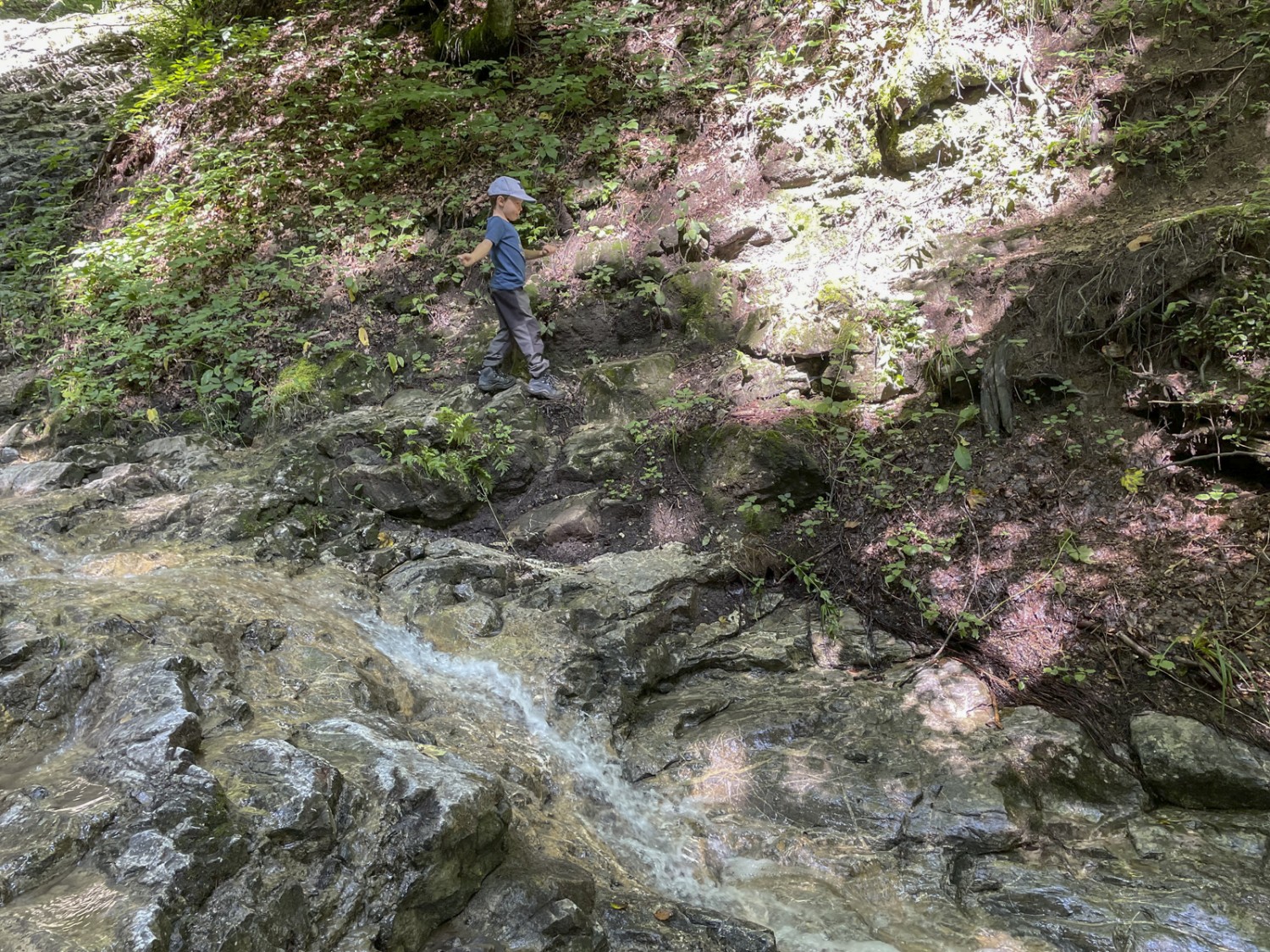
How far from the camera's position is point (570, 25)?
8.85m

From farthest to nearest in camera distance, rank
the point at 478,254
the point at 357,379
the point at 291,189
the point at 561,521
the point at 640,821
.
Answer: the point at 291,189 < the point at 357,379 < the point at 478,254 < the point at 561,521 < the point at 640,821

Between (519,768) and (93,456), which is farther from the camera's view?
(93,456)

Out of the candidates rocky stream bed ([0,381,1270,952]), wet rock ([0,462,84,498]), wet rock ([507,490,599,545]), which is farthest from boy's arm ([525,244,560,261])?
wet rock ([0,462,84,498])

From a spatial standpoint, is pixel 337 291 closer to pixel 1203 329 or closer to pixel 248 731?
pixel 248 731

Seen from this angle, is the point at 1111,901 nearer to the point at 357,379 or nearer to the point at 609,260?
the point at 609,260

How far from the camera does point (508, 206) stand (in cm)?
632

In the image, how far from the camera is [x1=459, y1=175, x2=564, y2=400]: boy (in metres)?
6.27

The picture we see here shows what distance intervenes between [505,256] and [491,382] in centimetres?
115

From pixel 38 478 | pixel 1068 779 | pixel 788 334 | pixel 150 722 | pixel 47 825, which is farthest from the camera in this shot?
pixel 788 334

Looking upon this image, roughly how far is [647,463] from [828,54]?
14.5 ft

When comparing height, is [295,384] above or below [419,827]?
above

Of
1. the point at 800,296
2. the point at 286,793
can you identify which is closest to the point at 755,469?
the point at 800,296

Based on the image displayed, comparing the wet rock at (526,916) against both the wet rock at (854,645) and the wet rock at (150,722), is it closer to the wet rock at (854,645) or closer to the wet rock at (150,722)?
the wet rock at (150,722)

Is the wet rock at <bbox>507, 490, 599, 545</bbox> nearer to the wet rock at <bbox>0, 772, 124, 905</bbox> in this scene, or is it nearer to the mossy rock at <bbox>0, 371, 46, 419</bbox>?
the wet rock at <bbox>0, 772, 124, 905</bbox>
